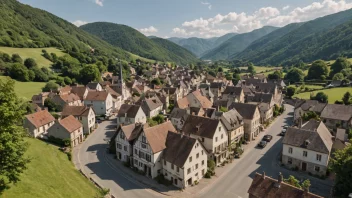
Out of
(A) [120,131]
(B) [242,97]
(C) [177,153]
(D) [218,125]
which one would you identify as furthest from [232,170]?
(B) [242,97]

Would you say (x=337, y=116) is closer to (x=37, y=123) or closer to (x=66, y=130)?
(x=66, y=130)

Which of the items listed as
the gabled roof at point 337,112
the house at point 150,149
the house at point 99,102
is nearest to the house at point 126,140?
the house at point 150,149

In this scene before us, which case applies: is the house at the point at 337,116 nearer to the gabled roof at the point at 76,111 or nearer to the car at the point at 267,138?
the car at the point at 267,138

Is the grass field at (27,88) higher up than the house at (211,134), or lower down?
higher up

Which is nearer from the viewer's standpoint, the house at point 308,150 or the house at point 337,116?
the house at point 308,150

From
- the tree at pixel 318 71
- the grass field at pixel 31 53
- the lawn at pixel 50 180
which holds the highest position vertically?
the grass field at pixel 31 53
